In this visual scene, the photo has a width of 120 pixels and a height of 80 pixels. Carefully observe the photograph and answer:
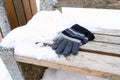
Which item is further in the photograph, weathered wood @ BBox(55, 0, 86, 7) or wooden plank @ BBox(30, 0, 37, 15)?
wooden plank @ BBox(30, 0, 37, 15)

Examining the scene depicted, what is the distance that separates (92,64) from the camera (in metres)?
1.00

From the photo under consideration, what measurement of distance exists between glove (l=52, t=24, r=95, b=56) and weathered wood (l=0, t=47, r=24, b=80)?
30 centimetres

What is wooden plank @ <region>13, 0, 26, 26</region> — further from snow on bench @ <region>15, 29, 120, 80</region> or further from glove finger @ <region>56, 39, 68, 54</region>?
glove finger @ <region>56, 39, 68, 54</region>

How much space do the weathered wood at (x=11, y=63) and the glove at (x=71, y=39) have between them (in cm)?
30

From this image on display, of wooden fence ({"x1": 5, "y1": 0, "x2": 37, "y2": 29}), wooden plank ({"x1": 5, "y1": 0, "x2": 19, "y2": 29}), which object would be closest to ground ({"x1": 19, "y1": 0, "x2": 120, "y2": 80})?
wooden fence ({"x1": 5, "y1": 0, "x2": 37, "y2": 29})

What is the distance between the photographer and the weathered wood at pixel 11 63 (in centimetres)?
122

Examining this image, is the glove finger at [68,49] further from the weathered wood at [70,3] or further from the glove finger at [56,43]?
the weathered wood at [70,3]

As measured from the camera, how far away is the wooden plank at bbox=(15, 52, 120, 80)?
0.95m

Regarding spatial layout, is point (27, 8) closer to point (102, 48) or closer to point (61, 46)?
point (61, 46)

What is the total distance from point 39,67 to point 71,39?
50 centimetres

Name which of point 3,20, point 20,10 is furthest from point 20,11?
point 3,20

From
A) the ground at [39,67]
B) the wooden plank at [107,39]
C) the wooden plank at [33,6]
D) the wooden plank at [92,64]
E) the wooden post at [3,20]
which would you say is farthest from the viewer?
the wooden plank at [33,6]

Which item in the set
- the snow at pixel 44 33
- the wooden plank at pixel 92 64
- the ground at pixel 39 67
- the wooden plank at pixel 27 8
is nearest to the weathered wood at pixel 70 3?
the ground at pixel 39 67

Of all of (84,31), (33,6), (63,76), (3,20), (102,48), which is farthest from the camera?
(33,6)
